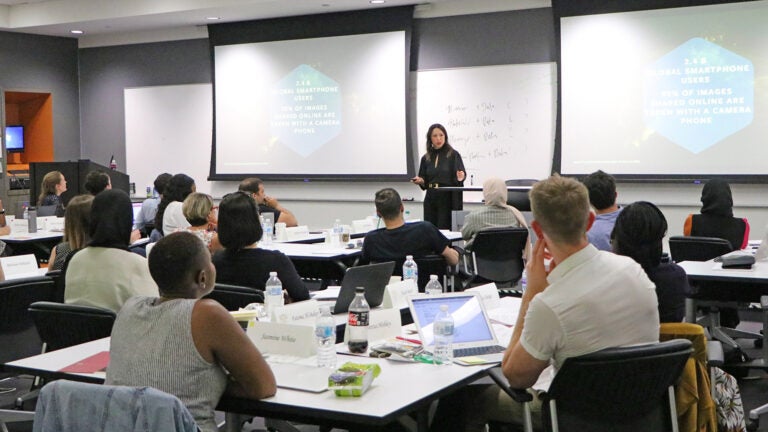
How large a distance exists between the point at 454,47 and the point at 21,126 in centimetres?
707

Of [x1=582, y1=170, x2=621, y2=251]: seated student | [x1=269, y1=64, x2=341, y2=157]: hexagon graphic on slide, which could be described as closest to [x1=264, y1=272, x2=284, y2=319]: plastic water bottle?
[x1=582, y1=170, x2=621, y2=251]: seated student

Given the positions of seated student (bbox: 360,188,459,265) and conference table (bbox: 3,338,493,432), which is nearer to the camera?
conference table (bbox: 3,338,493,432)

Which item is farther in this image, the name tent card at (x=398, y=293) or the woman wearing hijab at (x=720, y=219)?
the woman wearing hijab at (x=720, y=219)

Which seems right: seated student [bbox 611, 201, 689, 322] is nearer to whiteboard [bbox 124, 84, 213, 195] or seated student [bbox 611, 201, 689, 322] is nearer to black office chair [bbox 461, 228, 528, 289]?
black office chair [bbox 461, 228, 528, 289]

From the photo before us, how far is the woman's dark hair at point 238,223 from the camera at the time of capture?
14.2 ft

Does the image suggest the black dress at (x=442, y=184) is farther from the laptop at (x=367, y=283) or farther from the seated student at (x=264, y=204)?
the laptop at (x=367, y=283)

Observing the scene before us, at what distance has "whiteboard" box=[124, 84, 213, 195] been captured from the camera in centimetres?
1248

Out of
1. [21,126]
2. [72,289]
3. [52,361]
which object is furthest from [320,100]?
[52,361]

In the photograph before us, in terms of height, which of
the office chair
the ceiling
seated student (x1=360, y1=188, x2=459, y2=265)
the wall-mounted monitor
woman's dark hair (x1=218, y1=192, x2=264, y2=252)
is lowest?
the office chair

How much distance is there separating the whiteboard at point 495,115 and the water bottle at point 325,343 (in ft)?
22.9

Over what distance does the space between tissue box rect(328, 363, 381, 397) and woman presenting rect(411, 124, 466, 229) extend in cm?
666

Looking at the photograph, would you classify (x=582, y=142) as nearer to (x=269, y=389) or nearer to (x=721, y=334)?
(x=721, y=334)

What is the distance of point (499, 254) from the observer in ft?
22.8

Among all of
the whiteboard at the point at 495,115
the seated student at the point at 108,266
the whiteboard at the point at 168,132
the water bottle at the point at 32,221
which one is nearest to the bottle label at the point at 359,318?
the seated student at the point at 108,266
